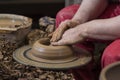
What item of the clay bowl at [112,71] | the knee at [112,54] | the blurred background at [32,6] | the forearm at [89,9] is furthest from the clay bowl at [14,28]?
the clay bowl at [112,71]

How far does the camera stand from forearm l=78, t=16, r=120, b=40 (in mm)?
1214

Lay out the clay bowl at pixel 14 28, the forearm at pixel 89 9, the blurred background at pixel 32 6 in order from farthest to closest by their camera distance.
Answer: the blurred background at pixel 32 6, the clay bowl at pixel 14 28, the forearm at pixel 89 9

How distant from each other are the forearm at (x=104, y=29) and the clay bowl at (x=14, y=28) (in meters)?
0.91

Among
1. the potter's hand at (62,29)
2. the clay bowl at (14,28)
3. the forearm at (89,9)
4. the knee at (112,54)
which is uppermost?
the forearm at (89,9)

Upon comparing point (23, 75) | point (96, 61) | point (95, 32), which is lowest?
point (23, 75)

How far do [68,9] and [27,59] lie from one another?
1.62ft

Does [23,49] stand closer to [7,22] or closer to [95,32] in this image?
[95,32]

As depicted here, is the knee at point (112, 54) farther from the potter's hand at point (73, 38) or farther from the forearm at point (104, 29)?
the potter's hand at point (73, 38)

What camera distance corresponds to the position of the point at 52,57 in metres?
1.22

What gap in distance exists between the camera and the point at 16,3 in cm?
318

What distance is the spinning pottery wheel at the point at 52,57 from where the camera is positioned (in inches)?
46.7

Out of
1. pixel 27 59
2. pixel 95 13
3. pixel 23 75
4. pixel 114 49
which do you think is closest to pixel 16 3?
pixel 23 75

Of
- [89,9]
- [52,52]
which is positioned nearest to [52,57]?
[52,52]

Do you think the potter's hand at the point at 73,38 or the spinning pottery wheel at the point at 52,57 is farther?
the potter's hand at the point at 73,38
